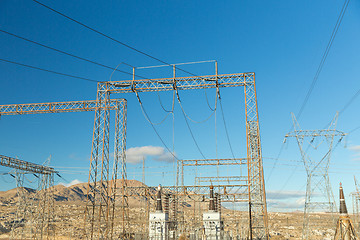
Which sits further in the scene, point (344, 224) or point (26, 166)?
point (26, 166)

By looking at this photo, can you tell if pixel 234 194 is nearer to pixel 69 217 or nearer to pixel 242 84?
pixel 242 84

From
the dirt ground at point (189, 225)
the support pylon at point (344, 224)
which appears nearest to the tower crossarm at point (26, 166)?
the dirt ground at point (189, 225)

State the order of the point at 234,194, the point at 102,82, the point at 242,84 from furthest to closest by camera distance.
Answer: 1. the point at 234,194
2. the point at 102,82
3. the point at 242,84

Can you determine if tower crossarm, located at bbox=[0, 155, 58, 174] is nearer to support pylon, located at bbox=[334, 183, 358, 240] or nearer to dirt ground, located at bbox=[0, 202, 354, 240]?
dirt ground, located at bbox=[0, 202, 354, 240]

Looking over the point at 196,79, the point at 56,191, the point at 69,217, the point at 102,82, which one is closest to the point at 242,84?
the point at 196,79

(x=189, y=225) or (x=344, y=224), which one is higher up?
(x=344, y=224)

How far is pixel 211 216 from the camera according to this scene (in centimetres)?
3850

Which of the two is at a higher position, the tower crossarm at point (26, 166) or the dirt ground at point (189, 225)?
the tower crossarm at point (26, 166)

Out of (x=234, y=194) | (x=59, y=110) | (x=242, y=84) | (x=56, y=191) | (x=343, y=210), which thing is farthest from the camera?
(x=56, y=191)

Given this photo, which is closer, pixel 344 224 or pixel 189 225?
pixel 344 224

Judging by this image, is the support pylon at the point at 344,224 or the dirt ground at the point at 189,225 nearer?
the support pylon at the point at 344,224

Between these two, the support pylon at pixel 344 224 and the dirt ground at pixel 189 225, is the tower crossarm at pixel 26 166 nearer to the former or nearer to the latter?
the dirt ground at pixel 189 225

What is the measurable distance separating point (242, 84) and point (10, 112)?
95.0ft

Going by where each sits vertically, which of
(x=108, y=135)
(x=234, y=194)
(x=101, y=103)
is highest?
(x=101, y=103)
